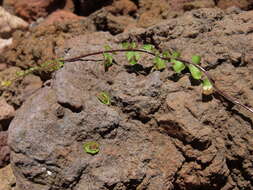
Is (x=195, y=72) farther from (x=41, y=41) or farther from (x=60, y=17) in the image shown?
(x=60, y=17)

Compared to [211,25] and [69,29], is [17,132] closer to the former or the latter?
[69,29]

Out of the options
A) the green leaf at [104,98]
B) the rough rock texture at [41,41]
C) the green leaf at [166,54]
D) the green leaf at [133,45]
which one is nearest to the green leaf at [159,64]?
the green leaf at [166,54]

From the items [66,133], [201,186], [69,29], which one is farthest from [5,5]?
[201,186]

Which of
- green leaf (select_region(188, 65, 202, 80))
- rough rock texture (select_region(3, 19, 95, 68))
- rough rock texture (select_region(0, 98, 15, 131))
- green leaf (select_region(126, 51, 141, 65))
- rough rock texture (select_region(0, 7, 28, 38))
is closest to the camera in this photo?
green leaf (select_region(188, 65, 202, 80))

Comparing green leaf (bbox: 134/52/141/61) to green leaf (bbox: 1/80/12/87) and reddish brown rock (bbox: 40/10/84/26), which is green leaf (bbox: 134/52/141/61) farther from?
green leaf (bbox: 1/80/12/87)

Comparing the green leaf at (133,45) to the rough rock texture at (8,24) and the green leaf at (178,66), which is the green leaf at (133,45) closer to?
the green leaf at (178,66)

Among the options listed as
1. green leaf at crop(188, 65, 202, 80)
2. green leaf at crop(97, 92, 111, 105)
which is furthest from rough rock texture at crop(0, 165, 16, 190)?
green leaf at crop(188, 65, 202, 80)
